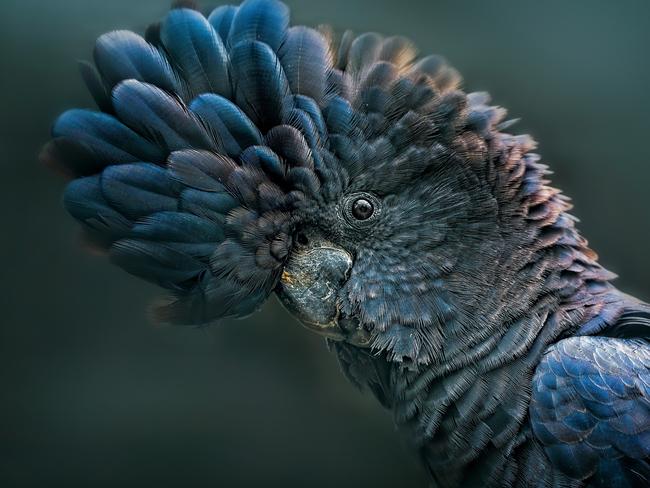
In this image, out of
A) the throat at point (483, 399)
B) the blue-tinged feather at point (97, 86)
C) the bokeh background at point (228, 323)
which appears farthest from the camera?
the bokeh background at point (228, 323)

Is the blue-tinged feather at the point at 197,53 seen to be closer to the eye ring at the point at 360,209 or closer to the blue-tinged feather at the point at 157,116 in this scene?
the blue-tinged feather at the point at 157,116

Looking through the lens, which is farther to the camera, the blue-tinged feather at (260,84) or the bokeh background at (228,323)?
the bokeh background at (228,323)

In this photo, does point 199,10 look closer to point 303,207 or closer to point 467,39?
point 303,207

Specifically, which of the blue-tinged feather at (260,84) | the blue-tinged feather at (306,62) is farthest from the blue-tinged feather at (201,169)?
the blue-tinged feather at (306,62)

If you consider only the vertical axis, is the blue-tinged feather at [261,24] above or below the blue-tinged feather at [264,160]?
above

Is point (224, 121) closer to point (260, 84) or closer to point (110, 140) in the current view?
point (260, 84)

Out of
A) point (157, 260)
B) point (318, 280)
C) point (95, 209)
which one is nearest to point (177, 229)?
point (157, 260)

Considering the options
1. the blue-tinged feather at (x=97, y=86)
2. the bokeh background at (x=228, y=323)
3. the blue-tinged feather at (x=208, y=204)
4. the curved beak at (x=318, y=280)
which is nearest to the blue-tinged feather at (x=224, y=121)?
the blue-tinged feather at (x=208, y=204)

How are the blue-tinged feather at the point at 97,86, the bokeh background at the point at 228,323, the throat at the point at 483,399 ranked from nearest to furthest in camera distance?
the throat at the point at 483,399 → the blue-tinged feather at the point at 97,86 → the bokeh background at the point at 228,323
